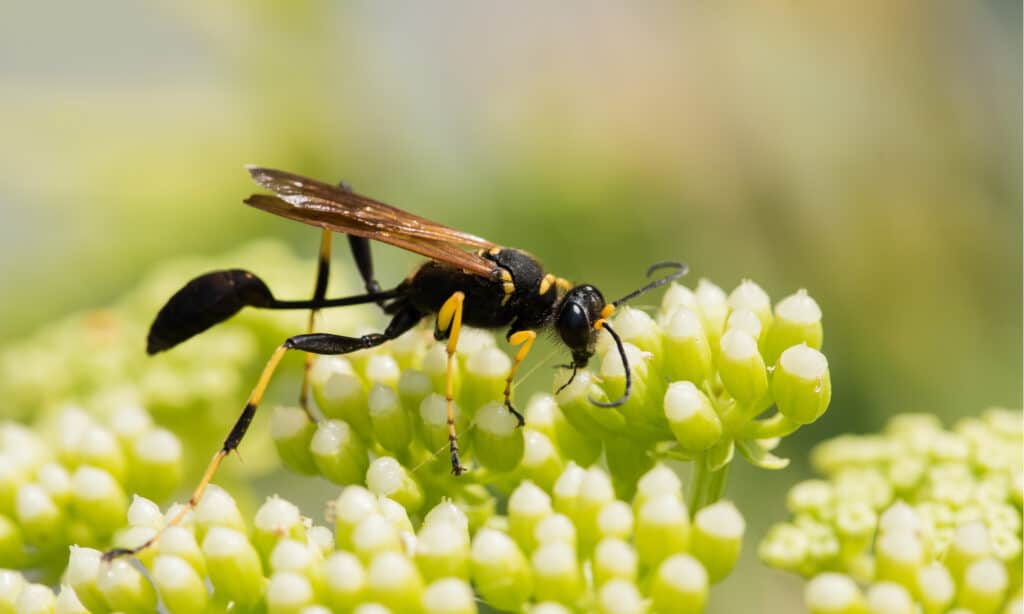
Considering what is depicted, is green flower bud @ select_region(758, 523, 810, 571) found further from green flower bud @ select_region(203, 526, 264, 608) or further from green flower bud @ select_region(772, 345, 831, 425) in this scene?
green flower bud @ select_region(203, 526, 264, 608)

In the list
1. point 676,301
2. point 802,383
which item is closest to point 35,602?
point 676,301

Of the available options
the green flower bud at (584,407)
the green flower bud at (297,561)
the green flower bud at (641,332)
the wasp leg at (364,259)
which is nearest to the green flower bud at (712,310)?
the green flower bud at (641,332)

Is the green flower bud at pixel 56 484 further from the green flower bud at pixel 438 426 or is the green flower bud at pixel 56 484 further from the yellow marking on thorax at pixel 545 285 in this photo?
the yellow marking on thorax at pixel 545 285

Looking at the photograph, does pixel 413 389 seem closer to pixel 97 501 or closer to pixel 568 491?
pixel 568 491

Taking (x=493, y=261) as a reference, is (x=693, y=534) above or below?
below

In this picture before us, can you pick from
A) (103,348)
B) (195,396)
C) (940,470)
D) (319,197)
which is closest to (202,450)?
(195,396)

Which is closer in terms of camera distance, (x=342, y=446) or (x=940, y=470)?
(x=342, y=446)

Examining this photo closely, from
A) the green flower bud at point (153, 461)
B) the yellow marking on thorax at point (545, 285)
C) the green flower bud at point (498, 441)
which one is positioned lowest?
the green flower bud at point (153, 461)

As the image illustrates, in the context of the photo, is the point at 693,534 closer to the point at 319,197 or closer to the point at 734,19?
the point at 319,197
